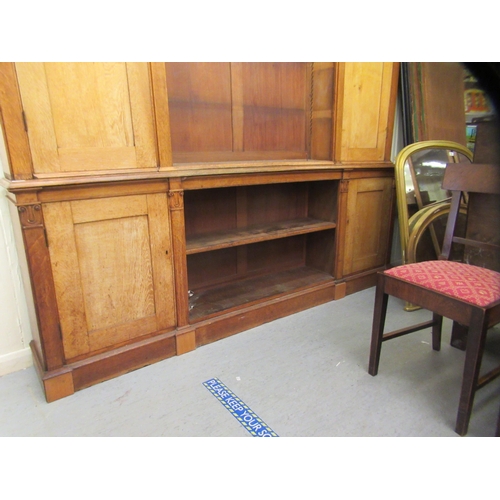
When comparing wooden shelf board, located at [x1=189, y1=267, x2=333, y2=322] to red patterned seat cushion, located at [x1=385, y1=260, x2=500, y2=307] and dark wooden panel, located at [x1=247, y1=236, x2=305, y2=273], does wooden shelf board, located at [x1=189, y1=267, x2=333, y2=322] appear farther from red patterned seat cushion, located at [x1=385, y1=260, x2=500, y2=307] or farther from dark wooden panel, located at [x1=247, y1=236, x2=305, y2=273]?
red patterned seat cushion, located at [x1=385, y1=260, x2=500, y2=307]

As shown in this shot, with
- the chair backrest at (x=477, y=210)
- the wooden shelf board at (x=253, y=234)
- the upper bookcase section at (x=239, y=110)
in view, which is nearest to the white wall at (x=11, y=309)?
the wooden shelf board at (x=253, y=234)

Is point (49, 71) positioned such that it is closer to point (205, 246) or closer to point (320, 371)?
point (205, 246)

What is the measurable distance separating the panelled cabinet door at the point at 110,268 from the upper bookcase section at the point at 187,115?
0.17 m

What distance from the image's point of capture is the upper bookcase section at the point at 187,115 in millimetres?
1484

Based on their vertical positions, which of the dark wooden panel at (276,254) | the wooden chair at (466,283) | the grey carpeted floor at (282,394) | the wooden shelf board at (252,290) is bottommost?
the grey carpeted floor at (282,394)

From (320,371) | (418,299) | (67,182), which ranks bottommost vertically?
(320,371)

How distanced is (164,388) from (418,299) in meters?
1.24

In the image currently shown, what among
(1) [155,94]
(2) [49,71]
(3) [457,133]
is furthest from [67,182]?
(3) [457,133]

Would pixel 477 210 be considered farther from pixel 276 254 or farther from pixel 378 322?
pixel 276 254

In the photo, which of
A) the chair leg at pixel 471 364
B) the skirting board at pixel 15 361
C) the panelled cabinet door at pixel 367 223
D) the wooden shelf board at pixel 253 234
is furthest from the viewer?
the panelled cabinet door at pixel 367 223

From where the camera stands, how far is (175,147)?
89.9 inches

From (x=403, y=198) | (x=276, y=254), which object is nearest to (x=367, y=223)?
(x=403, y=198)

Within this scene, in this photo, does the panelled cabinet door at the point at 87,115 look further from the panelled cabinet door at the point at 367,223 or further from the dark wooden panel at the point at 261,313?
the panelled cabinet door at the point at 367,223

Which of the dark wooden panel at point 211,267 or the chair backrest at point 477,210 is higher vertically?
the chair backrest at point 477,210
